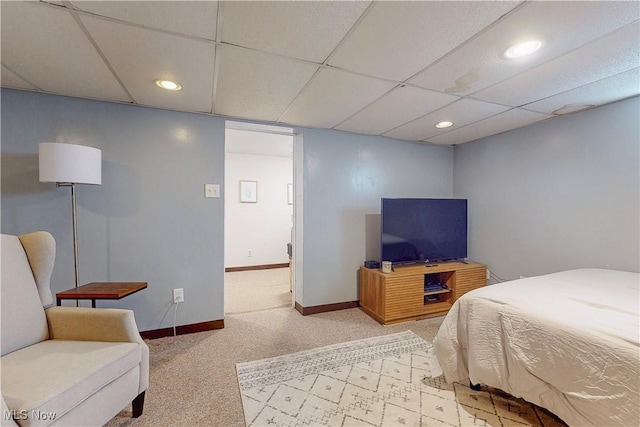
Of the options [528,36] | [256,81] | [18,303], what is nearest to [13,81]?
[18,303]

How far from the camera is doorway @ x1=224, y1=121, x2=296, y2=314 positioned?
4.75m

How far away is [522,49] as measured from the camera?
1522 millimetres

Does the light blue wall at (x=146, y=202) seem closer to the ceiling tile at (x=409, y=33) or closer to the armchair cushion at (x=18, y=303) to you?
the armchair cushion at (x=18, y=303)

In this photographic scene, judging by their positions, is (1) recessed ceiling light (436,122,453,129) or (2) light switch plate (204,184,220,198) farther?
(1) recessed ceiling light (436,122,453,129)

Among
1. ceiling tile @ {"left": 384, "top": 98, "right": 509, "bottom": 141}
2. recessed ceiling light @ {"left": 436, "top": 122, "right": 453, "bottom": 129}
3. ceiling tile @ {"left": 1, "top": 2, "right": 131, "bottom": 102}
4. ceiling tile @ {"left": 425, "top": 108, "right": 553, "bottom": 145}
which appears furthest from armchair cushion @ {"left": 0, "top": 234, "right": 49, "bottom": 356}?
ceiling tile @ {"left": 425, "top": 108, "right": 553, "bottom": 145}

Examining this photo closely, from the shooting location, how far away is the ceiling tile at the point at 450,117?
2361 millimetres

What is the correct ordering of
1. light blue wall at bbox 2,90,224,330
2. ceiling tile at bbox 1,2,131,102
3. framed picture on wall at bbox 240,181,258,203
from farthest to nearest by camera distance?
1. framed picture on wall at bbox 240,181,258,203
2. light blue wall at bbox 2,90,224,330
3. ceiling tile at bbox 1,2,131,102

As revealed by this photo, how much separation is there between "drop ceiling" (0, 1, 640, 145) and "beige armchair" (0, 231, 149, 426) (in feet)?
3.94

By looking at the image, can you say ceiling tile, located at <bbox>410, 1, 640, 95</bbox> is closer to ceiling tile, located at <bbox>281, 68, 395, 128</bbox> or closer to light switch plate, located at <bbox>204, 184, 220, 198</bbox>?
ceiling tile, located at <bbox>281, 68, 395, 128</bbox>

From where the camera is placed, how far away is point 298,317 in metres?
3.00

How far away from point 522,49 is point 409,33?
2.35ft

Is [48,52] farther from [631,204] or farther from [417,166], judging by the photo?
[631,204]

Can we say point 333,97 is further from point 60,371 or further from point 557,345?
point 60,371

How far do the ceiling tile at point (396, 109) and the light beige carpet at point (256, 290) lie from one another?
240cm
